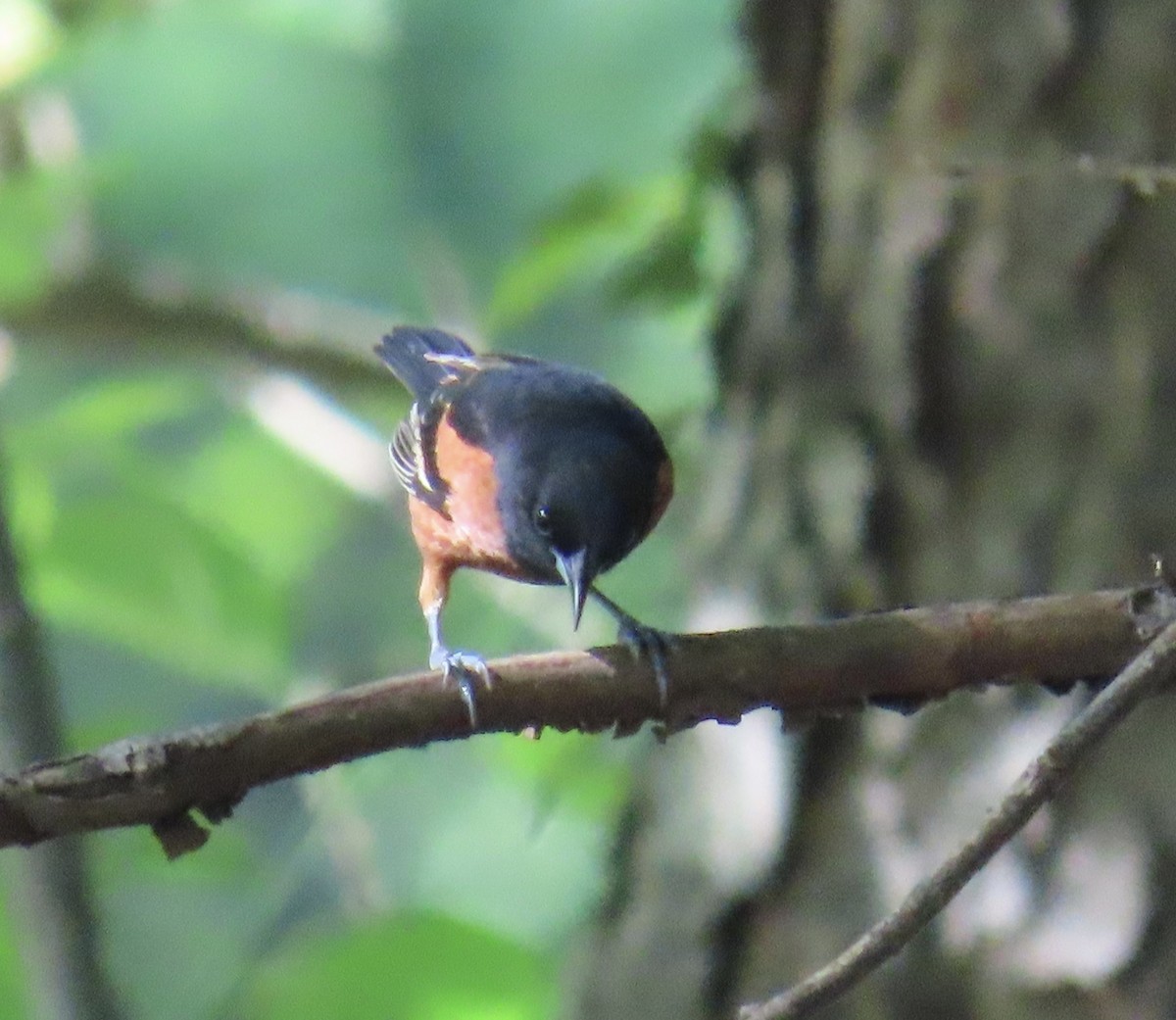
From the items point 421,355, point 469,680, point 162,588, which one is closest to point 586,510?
point 469,680

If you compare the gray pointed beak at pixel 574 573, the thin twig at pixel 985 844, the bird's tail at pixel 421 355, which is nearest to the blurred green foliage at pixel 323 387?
the bird's tail at pixel 421 355

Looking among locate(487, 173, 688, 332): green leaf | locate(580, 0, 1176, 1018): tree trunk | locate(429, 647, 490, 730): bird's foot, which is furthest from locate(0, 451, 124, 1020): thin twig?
locate(487, 173, 688, 332): green leaf

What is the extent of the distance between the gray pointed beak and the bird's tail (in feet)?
3.16

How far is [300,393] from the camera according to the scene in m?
4.82

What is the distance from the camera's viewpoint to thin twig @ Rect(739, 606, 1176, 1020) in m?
1.33

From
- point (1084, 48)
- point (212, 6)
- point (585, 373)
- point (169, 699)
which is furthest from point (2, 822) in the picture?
point (212, 6)

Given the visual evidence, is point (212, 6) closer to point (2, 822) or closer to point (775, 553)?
point (775, 553)

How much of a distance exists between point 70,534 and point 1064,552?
2110mm

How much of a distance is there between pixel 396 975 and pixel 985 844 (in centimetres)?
172

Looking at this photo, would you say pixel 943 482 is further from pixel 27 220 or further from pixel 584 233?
pixel 27 220

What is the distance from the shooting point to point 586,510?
252cm

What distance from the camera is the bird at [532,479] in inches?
99.7

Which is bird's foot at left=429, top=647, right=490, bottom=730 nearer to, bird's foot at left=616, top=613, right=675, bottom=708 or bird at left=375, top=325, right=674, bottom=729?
bird's foot at left=616, top=613, right=675, bottom=708

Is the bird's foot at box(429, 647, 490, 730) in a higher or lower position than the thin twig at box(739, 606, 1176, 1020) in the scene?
higher
